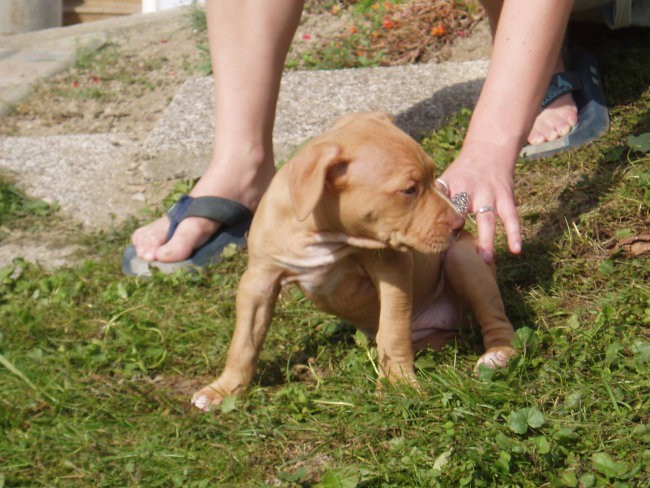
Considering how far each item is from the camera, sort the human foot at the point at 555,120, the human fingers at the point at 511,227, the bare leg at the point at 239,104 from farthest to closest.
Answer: the human foot at the point at 555,120 < the bare leg at the point at 239,104 < the human fingers at the point at 511,227

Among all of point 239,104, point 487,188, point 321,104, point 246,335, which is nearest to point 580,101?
point 321,104

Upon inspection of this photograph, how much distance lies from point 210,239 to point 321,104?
1590 millimetres

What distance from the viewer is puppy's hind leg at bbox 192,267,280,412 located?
9.46 feet

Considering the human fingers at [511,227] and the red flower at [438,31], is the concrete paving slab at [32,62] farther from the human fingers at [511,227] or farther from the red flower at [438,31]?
the human fingers at [511,227]

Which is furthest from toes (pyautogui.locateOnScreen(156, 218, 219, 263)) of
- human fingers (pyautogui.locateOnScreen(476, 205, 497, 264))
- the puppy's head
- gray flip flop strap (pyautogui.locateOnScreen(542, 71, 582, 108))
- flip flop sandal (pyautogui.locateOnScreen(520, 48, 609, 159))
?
gray flip flop strap (pyautogui.locateOnScreen(542, 71, 582, 108))

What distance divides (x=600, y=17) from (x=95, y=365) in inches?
136

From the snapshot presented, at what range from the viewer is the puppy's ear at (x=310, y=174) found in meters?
2.44

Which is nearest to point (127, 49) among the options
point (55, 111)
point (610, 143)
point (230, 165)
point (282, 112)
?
point (55, 111)

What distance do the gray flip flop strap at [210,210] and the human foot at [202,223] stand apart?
3 centimetres

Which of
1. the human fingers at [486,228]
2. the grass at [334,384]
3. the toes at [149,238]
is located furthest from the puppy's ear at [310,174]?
the toes at [149,238]

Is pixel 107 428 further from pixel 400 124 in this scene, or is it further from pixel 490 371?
pixel 400 124

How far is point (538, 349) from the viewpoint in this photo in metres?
2.89

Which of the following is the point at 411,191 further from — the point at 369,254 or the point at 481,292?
the point at 481,292

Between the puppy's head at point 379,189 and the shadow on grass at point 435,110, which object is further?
the shadow on grass at point 435,110
